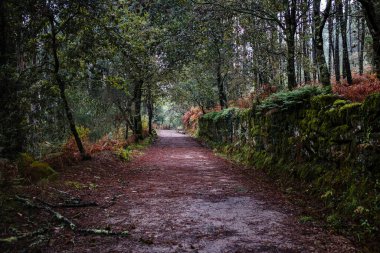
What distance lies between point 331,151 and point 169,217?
141 inches

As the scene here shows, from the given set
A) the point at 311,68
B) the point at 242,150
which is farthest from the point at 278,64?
the point at 242,150

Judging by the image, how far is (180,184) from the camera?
8945mm

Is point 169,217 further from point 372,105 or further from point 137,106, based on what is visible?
point 137,106

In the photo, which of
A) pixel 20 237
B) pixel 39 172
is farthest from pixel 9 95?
pixel 20 237

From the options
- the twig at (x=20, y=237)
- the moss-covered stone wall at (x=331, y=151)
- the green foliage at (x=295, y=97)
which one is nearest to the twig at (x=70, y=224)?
the twig at (x=20, y=237)

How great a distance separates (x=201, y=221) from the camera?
18.0 feet

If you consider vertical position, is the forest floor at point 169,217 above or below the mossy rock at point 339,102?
below

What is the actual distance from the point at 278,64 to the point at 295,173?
7.58 meters

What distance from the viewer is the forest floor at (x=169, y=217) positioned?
438cm

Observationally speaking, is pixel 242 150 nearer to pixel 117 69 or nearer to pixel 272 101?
pixel 272 101

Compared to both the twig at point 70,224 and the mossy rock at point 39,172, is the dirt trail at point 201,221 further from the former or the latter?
the mossy rock at point 39,172

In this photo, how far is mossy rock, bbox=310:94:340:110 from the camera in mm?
7363

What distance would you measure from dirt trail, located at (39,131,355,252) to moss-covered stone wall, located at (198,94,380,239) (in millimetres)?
673

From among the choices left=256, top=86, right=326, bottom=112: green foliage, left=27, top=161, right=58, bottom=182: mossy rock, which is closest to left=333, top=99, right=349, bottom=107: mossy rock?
left=256, top=86, right=326, bottom=112: green foliage
